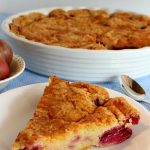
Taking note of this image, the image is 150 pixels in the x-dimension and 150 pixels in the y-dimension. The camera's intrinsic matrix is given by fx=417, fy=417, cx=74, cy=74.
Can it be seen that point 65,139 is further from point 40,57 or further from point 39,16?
point 39,16

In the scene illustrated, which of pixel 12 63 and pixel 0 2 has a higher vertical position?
pixel 12 63

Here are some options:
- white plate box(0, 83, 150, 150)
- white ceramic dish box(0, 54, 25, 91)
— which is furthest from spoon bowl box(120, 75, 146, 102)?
white ceramic dish box(0, 54, 25, 91)

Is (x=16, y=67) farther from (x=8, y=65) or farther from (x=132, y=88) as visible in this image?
(x=132, y=88)

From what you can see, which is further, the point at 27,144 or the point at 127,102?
the point at 127,102

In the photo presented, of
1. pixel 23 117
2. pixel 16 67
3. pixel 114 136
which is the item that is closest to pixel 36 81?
pixel 16 67

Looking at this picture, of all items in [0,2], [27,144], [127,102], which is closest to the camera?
[27,144]

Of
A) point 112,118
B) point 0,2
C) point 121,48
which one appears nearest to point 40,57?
point 121,48

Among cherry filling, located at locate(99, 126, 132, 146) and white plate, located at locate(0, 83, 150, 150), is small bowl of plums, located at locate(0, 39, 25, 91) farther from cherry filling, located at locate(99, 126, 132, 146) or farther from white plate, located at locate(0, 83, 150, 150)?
cherry filling, located at locate(99, 126, 132, 146)

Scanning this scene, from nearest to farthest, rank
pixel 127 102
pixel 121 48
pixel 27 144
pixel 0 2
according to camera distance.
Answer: pixel 27 144 → pixel 127 102 → pixel 121 48 → pixel 0 2
